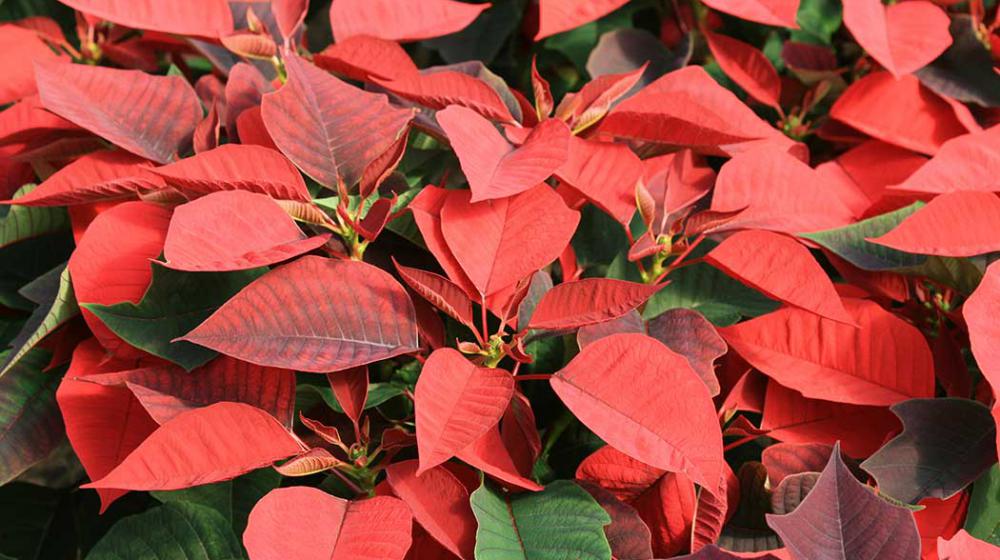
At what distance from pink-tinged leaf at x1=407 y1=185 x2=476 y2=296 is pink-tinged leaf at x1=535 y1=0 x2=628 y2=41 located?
203mm

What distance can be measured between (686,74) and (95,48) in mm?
549

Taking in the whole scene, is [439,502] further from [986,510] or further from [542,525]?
[986,510]

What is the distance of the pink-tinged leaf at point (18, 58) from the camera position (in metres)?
0.82

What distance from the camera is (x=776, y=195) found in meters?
0.69

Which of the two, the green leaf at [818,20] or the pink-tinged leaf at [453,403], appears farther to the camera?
the green leaf at [818,20]

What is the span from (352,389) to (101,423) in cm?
17

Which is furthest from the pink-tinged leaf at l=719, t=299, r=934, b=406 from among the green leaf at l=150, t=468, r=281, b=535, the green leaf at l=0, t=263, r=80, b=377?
the green leaf at l=0, t=263, r=80, b=377

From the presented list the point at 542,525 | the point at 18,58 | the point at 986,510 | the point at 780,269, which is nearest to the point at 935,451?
the point at 986,510

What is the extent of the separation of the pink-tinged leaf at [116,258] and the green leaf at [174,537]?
0.39ft

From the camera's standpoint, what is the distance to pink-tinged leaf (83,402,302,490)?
514mm

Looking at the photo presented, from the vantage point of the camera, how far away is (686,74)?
30.1 inches

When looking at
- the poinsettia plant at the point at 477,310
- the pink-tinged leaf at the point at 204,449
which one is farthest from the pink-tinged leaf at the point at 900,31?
the pink-tinged leaf at the point at 204,449

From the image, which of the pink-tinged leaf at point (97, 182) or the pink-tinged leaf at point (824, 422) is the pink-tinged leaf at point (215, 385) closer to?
the pink-tinged leaf at point (97, 182)

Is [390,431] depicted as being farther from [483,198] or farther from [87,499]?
[87,499]
